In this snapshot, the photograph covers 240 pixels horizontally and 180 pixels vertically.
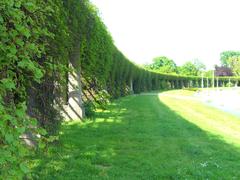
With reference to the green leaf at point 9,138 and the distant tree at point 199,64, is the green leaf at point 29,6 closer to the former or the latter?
the green leaf at point 9,138

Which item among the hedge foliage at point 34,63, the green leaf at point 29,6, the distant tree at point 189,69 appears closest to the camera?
the hedge foliage at point 34,63

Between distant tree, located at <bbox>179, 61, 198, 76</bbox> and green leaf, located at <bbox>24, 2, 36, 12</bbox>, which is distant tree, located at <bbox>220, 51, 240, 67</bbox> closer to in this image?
distant tree, located at <bbox>179, 61, 198, 76</bbox>

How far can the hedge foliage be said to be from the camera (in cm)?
221

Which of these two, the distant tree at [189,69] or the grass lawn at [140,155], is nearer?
the grass lawn at [140,155]

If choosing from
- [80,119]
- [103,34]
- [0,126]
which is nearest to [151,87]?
[103,34]

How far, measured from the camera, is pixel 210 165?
5.80m

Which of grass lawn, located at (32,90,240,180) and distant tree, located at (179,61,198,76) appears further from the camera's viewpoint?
distant tree, located at (179,61,198,76)

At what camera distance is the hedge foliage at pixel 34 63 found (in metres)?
2.21

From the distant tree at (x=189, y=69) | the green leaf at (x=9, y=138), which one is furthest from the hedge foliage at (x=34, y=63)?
the distant tree at (x=189, y=69)

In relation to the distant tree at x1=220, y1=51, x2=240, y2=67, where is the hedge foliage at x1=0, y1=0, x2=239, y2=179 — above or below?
below

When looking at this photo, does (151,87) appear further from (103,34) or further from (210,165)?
(210,165)

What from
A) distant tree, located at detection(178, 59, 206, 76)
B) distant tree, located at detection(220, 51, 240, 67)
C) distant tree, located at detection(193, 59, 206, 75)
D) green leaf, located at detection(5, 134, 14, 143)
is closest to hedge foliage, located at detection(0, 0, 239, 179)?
green leaf, located at detection(5, 134, 14, 143)

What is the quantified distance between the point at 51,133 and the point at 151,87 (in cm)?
4317

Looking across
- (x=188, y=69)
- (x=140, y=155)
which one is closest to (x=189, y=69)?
Result: (x=188, y=69)
